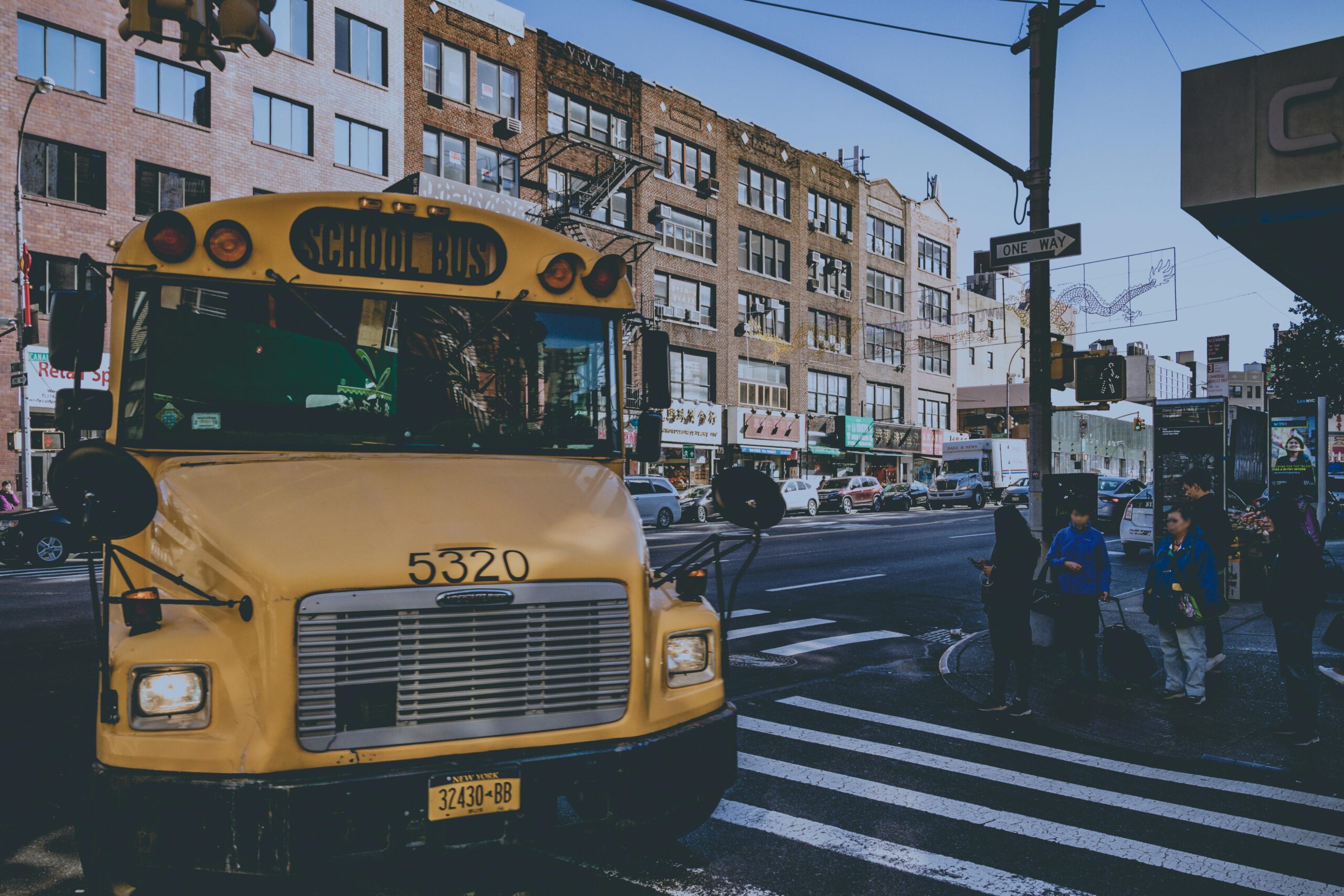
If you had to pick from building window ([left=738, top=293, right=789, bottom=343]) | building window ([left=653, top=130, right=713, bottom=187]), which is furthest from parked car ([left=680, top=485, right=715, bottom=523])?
building window ([left=653, top=130, right=713, bottom=187])

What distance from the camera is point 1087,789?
229 inches

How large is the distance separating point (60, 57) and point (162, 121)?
9.16ft

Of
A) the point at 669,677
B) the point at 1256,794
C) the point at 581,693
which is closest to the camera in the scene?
the point at 581,693

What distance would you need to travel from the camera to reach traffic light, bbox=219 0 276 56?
6.24 meters

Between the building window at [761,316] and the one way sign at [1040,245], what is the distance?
35276mm

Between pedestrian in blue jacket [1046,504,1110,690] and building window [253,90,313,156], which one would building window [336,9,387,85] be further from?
pedestrian in blue jacket [1046,504,1110,690]

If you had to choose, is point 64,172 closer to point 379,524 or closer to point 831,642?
point 831,642

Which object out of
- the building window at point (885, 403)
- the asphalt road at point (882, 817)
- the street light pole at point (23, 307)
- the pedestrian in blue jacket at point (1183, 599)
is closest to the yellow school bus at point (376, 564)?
the asphalt road at point (882, 817)

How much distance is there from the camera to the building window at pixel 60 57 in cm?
2558

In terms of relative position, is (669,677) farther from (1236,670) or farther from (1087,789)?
(1236,670)

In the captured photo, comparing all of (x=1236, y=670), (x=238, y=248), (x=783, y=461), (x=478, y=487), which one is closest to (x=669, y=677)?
(x=478, y=487)

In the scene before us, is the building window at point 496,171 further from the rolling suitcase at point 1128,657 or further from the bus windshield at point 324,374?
the bus windshield at point 324,374

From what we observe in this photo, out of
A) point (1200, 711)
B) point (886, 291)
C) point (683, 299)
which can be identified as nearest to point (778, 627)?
point (1200, 711)

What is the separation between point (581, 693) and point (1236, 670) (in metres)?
7.99
